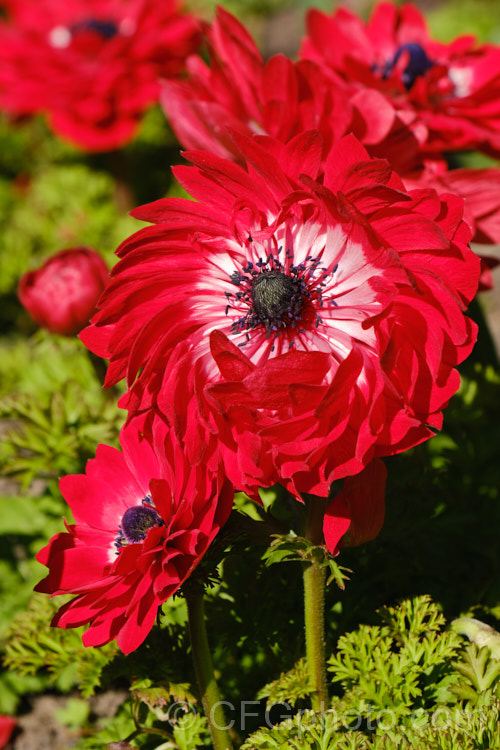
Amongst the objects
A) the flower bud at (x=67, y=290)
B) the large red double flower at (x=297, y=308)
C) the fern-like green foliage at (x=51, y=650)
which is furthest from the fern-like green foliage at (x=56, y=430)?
the large red double flower at (x=297, y=308)

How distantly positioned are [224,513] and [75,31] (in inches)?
80.8

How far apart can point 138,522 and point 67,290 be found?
0.61m

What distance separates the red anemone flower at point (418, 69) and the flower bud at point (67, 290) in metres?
0.57

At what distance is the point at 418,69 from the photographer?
54.9 inches

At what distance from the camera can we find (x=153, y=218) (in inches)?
34.3

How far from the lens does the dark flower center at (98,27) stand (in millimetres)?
2334

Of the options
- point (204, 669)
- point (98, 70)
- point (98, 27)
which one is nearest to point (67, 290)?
point (204, 669)

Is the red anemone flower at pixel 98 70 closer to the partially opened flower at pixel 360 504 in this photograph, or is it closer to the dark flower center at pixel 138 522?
the dark flower center at pixel 138 522

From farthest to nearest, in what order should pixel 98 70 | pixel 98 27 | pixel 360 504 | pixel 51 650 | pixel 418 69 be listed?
pixel 98 27 < pixel 98 70 < pixel 418 69 < pixel 51 650 < pixel 360 504

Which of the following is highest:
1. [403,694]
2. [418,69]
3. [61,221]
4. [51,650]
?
[61,221]

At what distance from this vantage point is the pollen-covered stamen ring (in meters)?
0.93

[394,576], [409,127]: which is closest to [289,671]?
[394,576]

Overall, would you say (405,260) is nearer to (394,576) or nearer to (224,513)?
(224,513)

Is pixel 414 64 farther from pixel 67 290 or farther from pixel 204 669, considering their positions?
pixel 204 669
